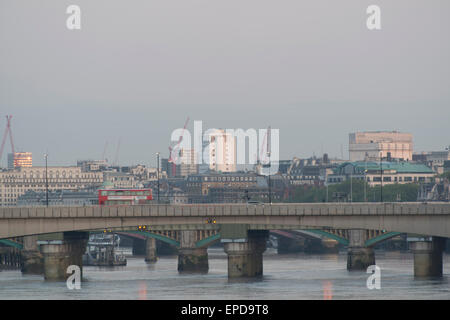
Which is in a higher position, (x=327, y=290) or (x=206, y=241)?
(x=206, y=241)

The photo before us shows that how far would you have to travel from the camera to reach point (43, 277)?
152 meters

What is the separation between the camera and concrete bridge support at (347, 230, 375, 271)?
164125 millimetres

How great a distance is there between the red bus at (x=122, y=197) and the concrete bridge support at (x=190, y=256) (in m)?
12.2

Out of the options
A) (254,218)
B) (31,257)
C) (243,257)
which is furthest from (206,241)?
(254,218)

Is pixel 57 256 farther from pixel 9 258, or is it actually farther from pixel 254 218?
pixel 9 258

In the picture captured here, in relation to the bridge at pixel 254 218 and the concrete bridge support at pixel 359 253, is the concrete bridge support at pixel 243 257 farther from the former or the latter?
the concrete bridge support at pixel 359 253

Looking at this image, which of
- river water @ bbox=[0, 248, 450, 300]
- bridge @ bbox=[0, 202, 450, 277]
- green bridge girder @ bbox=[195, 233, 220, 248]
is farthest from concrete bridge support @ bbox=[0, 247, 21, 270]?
bridge @ bbox=[0, 202, 450, 277]

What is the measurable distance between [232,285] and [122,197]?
21727 millimetres

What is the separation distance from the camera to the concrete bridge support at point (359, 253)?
538 feet

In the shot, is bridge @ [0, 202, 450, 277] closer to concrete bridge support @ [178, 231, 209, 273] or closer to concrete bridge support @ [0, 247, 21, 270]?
concrete bridge support @ [178, 231, 209, 273]

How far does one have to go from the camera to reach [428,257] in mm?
143375

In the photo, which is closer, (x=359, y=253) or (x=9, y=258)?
(x=359, y=253)
